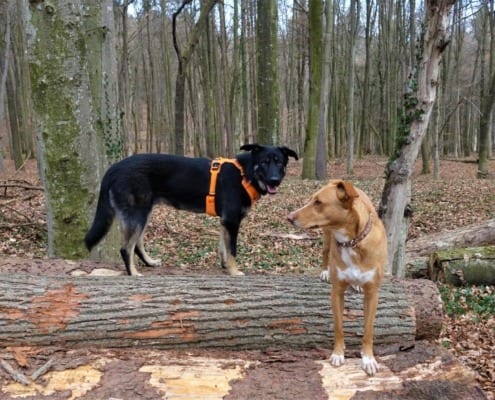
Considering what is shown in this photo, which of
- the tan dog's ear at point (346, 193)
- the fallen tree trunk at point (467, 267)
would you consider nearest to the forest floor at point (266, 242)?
the fallen tree trunk at point (467, 267)

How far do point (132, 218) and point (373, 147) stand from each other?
36001 millimetres

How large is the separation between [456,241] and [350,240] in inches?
237

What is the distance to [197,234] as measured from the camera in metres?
9.52

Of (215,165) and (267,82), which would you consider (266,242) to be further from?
(267,82)

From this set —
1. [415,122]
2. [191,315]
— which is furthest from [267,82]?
[191,315]

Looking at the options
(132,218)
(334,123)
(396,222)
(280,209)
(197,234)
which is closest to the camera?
(132,218)

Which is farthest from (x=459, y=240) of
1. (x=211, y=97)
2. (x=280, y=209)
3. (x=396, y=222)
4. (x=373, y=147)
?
(x=373, y=147)

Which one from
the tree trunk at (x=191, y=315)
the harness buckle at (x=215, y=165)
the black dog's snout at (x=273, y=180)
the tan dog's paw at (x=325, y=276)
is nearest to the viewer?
the tree trunk at (x=191, y=315)

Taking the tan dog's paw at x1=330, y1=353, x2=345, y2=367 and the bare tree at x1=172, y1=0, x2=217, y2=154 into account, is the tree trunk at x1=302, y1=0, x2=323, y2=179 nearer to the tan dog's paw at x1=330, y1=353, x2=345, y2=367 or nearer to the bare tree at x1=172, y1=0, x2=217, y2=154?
the bare tree at x1=172, y1=0, x2=217, y2=154

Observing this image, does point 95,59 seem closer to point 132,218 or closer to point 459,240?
point 132,218

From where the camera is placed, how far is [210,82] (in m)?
25.1

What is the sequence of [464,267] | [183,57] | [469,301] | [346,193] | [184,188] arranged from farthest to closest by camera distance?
[183,57]
[464,267]
[469,301]
[184,188]
[346,193]

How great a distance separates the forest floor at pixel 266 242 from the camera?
5.27 meters

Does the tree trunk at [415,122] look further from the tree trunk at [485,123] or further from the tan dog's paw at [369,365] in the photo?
the tree trunk at [485,123]
